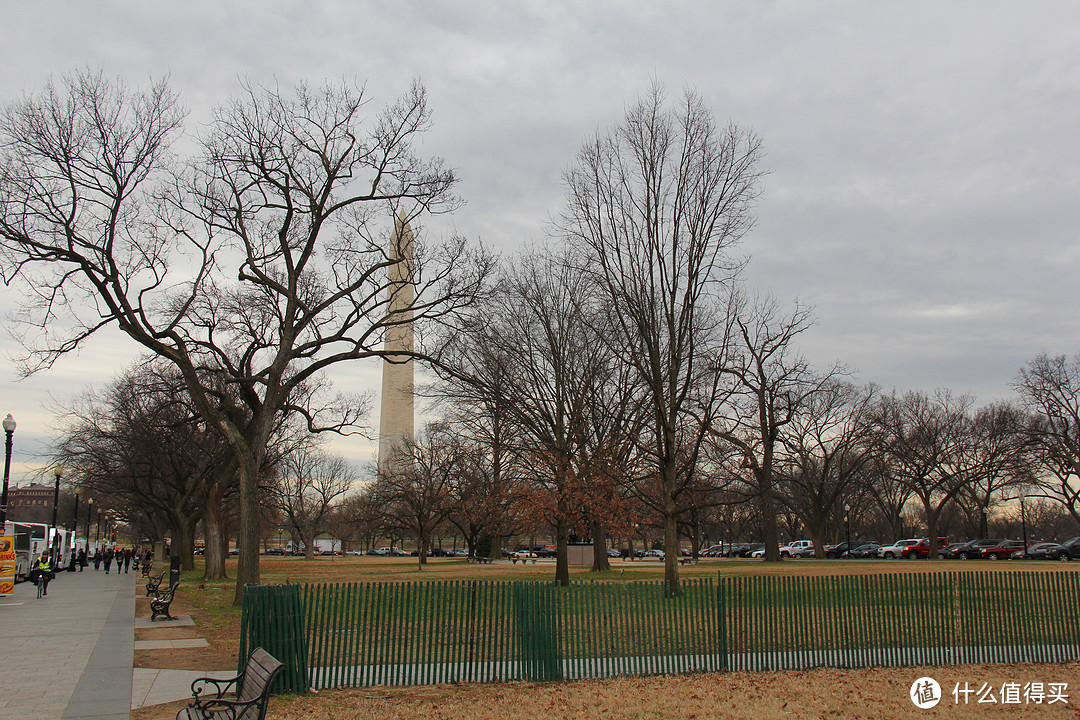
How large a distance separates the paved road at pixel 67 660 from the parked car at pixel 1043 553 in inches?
1937

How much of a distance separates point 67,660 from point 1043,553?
53.4 meters

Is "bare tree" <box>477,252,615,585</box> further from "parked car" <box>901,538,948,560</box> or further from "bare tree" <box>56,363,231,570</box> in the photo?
"parked car" <box>901,538,948,560</box>

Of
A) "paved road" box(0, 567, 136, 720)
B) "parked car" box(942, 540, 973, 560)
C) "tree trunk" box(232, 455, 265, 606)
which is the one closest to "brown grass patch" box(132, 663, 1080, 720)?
"paved road" box(0, 567, 136, 720)

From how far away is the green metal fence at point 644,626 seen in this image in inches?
438

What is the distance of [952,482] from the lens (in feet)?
200

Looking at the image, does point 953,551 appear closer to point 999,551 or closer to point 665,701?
point 999,551

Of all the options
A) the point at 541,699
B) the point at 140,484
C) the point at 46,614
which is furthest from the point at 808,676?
the point at 140,484

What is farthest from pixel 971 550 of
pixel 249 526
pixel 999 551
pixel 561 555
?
pixel 249 526

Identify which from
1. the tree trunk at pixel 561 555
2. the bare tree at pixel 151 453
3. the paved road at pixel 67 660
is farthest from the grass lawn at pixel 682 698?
the bare tree at pixel 151 453

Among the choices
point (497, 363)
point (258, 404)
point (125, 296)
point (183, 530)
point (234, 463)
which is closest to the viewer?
point (125, 296)

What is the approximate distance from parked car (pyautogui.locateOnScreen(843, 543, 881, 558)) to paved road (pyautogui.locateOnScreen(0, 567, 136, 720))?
48.9 metres

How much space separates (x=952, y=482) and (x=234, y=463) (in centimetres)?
5226

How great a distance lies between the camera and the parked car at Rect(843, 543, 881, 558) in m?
57.8

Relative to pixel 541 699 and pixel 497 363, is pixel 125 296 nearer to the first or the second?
pixel 497 363
